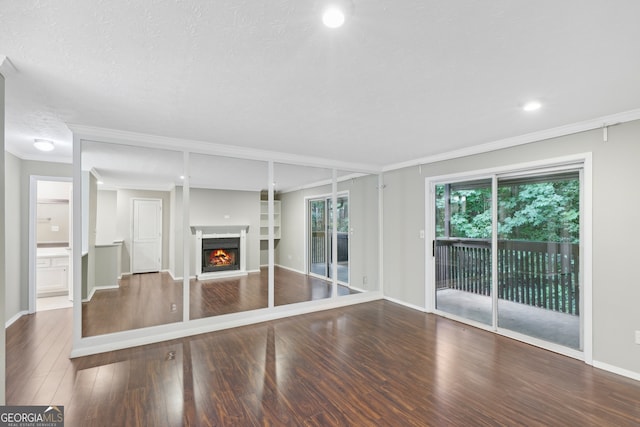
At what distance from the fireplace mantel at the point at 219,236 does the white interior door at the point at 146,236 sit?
4.04 feet

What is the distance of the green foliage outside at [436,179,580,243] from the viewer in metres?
3.30

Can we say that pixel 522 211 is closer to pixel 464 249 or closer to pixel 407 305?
pixel 464 249

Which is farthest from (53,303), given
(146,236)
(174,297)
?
(146,236)

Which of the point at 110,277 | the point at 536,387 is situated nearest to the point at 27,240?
the point at 110,277

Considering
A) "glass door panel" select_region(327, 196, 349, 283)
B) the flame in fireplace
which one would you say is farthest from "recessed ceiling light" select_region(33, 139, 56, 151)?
"glass door panel" select_region(327, 196, 349, 283)

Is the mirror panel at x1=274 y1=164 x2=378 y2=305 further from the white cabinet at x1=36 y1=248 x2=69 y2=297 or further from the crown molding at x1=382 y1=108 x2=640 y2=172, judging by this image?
the white cabinet at x1=36 y1=248 x2=69 y2=297

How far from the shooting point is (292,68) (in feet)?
6.47

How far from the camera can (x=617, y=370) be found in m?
2.81

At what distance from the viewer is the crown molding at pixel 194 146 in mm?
3268

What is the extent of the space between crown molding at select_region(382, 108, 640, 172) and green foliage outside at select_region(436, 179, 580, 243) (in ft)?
1.65

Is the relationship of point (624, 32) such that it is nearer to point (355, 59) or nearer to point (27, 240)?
point (355, 59)

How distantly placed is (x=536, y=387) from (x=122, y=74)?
420 centimetres

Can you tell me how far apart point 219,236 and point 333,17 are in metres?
6.72

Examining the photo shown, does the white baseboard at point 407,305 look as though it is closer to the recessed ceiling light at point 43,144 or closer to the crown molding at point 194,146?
the crown molding at point 194,146
